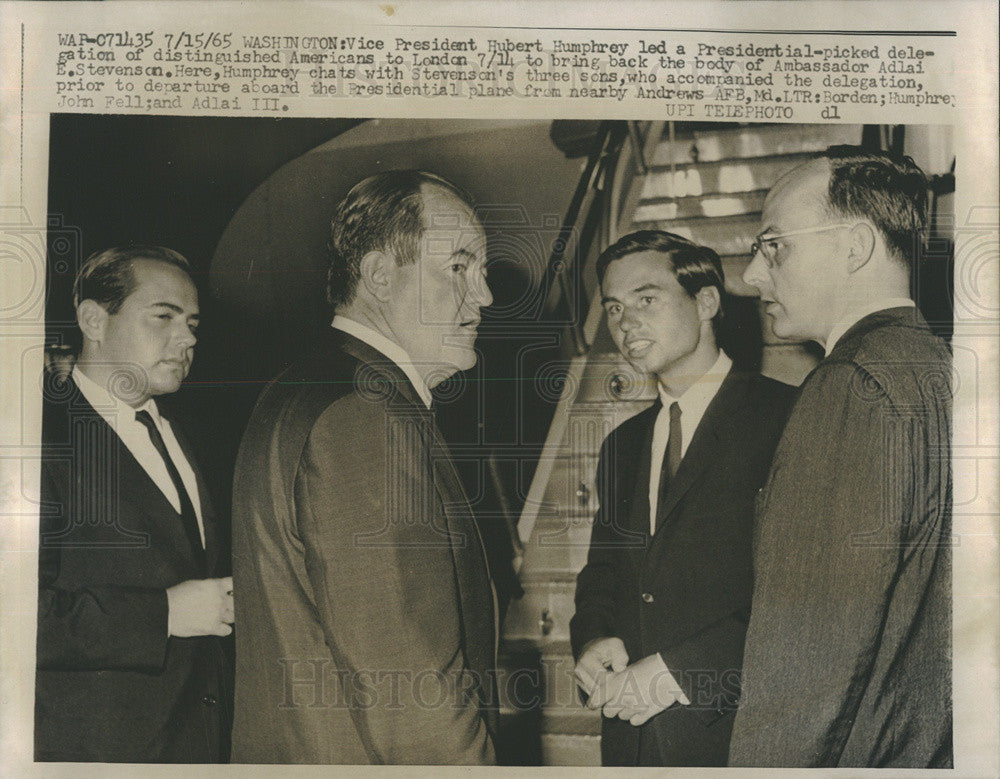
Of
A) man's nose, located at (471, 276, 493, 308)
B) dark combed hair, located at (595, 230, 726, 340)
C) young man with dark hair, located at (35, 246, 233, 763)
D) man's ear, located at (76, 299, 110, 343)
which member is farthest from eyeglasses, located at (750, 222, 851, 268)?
man's ear, located at (76, 299, 110, 343)

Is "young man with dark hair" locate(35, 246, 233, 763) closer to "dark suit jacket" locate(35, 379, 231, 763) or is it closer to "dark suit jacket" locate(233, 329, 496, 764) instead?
"dark suit jacket" locate(35, 379, 231, 763)

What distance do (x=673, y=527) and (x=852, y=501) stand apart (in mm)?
499

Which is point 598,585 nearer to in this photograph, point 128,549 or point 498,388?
point 498,388

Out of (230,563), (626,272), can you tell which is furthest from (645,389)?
(230,563)

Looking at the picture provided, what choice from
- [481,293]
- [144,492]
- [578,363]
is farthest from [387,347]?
[144,492]

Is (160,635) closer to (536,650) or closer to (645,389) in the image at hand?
(536,650)

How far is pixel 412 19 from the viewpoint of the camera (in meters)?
2.78

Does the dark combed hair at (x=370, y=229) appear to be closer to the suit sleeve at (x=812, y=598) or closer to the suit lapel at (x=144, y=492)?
the suit lapel at (x=144, y=492)

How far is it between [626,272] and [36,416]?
1.70 metres

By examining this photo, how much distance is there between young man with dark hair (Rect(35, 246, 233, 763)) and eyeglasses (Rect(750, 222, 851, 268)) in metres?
1.58

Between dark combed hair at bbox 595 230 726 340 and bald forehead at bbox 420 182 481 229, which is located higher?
bald forehead at bbox 420 182 481 229

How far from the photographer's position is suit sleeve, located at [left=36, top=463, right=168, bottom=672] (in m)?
2.57

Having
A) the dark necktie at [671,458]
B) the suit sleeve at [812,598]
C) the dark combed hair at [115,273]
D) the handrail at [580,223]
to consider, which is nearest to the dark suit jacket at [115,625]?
the dark combed hair at [115,273]

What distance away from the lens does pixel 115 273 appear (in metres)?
2.70
